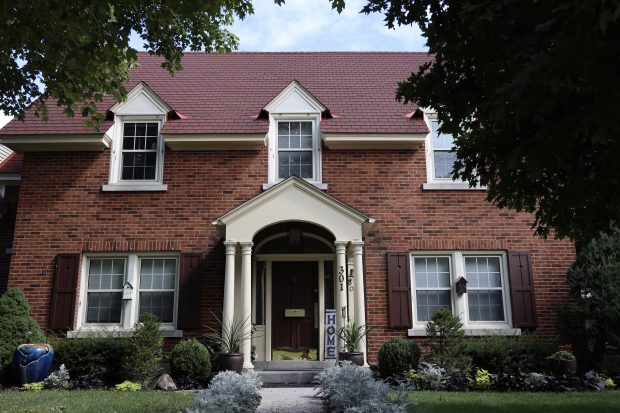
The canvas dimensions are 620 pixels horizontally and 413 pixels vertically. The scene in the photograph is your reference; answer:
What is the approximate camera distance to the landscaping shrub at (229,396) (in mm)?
6074

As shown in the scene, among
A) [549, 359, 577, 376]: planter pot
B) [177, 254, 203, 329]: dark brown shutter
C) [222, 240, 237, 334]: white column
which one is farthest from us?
[177, 254, 203, 329]: dark brown shutter

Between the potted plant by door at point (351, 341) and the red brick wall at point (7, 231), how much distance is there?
8.06 meters

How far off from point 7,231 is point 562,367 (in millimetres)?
12572

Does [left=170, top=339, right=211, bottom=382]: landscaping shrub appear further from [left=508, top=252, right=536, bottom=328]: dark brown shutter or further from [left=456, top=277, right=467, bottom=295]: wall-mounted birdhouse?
[left=508, top=252, right=536, bottom=328]: dark brown shutter

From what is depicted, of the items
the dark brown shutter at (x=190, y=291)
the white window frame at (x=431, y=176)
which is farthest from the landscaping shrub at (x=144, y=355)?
the white window frame at (x=431, y=176)

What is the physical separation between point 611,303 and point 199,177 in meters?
8.88

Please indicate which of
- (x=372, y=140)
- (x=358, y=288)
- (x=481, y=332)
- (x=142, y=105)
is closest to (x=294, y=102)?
(x=372, y=140)

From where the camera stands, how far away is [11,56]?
8391mm

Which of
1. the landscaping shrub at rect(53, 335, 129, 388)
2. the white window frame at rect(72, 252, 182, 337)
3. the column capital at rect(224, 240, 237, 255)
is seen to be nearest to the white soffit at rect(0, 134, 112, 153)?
the white window frame at rect(72, 252, 182, 337)

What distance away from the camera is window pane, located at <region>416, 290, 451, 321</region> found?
1186 centimetres

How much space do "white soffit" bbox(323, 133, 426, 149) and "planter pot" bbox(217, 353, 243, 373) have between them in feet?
17.1

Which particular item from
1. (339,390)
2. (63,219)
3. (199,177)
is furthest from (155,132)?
(339,390)

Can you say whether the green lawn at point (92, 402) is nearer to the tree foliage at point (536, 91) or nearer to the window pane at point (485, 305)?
the tree foliage at point (536, 91)

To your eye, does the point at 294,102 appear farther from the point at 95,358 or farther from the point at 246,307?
the point at 95,358
